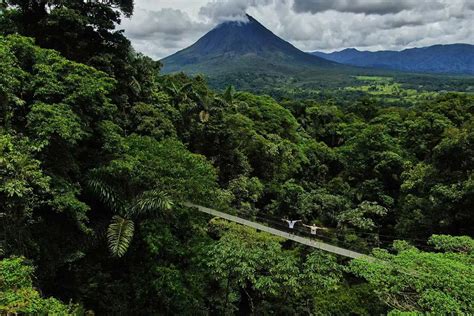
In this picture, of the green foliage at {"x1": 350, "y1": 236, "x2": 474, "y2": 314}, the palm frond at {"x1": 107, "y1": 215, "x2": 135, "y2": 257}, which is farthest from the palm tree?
the green foliage at {"x1": 350, "y1": 236, "x2": 474, "y2": 314}

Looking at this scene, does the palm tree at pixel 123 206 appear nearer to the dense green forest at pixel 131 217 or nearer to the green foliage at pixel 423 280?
the dense green forest at pixel 131 217

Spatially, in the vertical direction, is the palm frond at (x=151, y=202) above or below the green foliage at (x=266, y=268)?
above

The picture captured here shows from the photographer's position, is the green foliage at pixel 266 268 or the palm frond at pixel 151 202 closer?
the green foliage at pixel 266 268

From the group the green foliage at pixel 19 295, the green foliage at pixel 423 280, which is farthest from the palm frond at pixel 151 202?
the green foliage at pixel 423 280

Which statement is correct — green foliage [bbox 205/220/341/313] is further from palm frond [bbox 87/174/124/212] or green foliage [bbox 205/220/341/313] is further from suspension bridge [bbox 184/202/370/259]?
palm frond [bbox 87/174/124/212]

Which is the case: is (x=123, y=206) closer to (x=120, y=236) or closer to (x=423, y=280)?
(x=120, y=236)

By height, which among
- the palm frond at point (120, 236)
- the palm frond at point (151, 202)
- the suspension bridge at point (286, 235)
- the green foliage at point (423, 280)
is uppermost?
the palm frond at point (151, 202)

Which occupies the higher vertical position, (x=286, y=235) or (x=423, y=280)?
(x=423, y=280)

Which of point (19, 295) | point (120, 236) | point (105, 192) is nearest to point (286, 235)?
point (120, 236)

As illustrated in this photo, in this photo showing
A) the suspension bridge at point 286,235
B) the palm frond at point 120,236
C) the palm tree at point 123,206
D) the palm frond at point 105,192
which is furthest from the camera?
the suspension bridge at point 286,235
